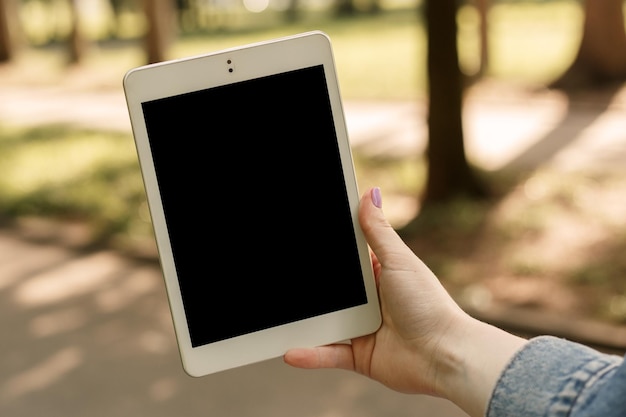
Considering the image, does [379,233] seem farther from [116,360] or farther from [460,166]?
[460,166]

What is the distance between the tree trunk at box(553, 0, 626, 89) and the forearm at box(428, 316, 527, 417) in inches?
436

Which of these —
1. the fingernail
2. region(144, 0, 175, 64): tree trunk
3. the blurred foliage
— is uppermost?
region(144, 0, 175, 64): tree trunk

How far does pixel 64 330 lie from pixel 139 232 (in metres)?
1.84

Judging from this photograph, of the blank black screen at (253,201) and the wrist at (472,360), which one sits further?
the blank black screen at (253,201)

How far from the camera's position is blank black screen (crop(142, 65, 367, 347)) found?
203 centimetres

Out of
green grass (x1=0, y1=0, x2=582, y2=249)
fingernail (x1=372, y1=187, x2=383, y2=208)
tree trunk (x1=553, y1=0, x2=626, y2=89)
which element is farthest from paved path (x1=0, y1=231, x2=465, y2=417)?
tree trunk (x1=553, y1=0, x2=626, y2=89)

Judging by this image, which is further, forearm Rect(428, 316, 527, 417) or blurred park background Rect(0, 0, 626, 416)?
blurred park background Rect(0, 0, 626, 416)

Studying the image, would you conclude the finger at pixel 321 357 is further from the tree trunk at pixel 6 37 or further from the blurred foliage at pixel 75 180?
the tree trunk at pixel 6 37

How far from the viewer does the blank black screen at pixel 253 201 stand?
203 centimetres

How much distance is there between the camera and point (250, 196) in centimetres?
205

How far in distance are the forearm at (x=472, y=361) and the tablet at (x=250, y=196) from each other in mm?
301

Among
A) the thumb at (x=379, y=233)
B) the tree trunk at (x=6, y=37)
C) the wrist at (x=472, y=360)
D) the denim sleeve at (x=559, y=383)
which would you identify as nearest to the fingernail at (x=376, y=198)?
the thumb at (x=379, y=233)

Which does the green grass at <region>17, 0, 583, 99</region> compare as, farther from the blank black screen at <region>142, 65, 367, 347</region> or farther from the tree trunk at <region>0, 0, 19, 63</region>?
the blank black screen at <region>142, 65, 367, 347</region>

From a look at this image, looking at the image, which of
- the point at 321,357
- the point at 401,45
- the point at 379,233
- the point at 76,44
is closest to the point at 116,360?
the point at 321,357
